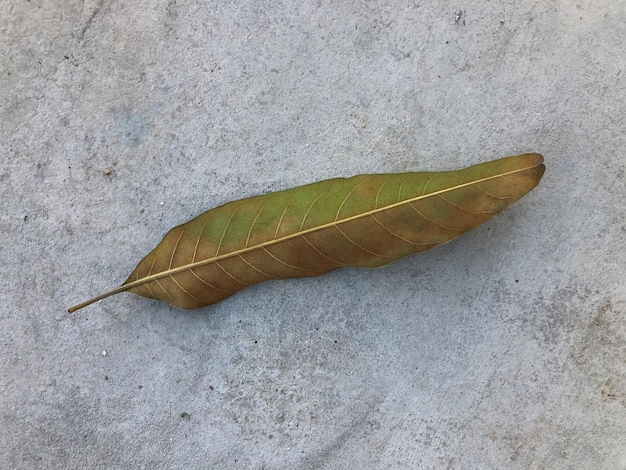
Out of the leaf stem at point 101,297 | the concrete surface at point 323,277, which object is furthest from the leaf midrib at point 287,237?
the concrete surface at point 323,277

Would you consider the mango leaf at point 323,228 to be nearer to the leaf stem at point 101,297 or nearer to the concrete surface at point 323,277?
the leaf stem at point 101,297

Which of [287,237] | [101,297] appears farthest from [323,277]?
[101,297]

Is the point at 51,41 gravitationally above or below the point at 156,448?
above

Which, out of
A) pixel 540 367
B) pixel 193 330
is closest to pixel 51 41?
pixel 193 330

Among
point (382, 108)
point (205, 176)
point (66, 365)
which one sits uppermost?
point (382, 108)

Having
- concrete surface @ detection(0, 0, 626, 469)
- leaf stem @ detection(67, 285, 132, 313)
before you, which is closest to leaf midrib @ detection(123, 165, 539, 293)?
leaf stem @ detection(67, 285, 132, 313)

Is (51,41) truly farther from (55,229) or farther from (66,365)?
(66,365)
